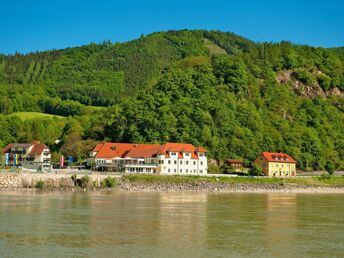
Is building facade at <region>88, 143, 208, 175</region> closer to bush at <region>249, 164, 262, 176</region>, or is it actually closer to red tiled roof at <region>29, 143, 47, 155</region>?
bush at <region>249, 164, 262, 176</region>

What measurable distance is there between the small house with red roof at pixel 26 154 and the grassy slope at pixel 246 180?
37.5 metres

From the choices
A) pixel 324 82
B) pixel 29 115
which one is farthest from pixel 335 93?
pixel 29 115

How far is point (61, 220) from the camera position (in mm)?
39094

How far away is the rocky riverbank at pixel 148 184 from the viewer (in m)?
67.4

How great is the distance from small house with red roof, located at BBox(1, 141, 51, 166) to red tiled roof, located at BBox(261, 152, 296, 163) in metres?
39.2

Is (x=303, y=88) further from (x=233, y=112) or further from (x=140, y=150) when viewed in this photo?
(x=140, y=150)

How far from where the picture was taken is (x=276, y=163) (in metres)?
98.2

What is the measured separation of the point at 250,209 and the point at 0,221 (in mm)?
21238

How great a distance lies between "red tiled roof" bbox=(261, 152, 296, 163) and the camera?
97.9 metres

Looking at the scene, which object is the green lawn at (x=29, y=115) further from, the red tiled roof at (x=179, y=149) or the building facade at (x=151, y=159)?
the red tiled roof at (x=179, y=149)

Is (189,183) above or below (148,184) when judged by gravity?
above

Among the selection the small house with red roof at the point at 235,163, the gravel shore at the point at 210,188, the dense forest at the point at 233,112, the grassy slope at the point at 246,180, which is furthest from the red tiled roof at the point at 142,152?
the small house with red roof at the point at 235,163

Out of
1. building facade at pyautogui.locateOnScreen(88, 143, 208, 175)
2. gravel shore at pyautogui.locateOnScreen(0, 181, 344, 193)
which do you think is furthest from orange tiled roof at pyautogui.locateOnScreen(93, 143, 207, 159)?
gravel shore at pyautogui.locateOnScreen(0, 181, 344, 193)

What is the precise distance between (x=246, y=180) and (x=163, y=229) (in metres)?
50.3
